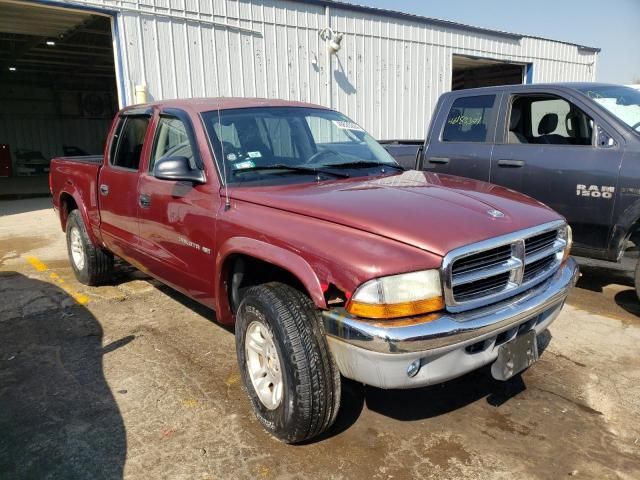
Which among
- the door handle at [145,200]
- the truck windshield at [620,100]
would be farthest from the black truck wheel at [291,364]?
the truck windshield at [620,100]

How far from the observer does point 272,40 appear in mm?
10023

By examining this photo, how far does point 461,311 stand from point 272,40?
8917mm

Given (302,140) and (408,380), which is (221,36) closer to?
(302,140)

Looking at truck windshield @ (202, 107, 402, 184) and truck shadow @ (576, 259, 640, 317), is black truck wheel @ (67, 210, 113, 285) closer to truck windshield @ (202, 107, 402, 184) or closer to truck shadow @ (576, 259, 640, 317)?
truck windshield @ (202, 107, 402, 184)

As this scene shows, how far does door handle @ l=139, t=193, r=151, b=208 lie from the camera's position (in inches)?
151

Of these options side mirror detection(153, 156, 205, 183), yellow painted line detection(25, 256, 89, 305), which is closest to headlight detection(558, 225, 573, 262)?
side mirror detection(153, 156, 205, 183)

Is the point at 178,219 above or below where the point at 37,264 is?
above

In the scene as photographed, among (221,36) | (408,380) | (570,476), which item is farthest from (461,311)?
(221,36)

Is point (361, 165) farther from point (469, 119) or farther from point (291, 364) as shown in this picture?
point (469, 119)

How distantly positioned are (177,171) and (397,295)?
168 cm

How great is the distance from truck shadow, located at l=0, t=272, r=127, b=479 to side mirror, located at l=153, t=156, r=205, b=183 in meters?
1.47

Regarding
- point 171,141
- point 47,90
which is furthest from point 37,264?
point 47,90

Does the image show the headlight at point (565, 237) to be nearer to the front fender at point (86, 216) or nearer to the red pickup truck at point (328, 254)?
the red pickup truck at point (328, 254)

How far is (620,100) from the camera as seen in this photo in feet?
16.1
